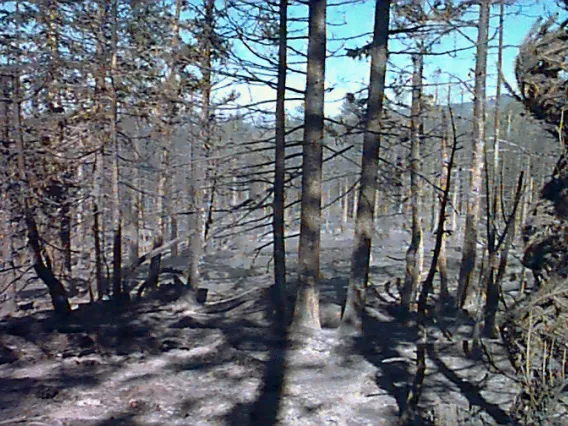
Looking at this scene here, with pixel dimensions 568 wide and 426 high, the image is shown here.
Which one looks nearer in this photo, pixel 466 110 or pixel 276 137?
pixel 276 137

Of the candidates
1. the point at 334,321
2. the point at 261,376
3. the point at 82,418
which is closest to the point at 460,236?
the point at 334,321

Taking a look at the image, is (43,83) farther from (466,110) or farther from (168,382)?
(466,110)


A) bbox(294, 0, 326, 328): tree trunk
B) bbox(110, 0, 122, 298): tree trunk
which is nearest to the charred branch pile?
bbox(294, 0, 326, 328): tree trunk

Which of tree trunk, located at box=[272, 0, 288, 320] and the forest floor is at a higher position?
tree trunk, located at box=[272, 0, 288, 320]

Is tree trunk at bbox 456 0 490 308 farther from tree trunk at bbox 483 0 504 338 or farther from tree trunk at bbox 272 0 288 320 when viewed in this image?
tree trunk at bbox 272 0 288 320

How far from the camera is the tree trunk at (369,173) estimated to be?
32.0 ft

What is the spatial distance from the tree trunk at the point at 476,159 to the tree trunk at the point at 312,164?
407 centimetres

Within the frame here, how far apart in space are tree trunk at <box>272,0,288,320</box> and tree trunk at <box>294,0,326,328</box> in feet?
3.86

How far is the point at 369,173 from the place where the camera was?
9867 millimetres

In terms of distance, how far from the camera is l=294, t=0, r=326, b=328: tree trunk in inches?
374

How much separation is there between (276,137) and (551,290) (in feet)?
20.8

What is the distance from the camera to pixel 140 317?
1151 centimetres

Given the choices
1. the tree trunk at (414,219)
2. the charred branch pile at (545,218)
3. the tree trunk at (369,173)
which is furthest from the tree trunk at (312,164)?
the charred branch pile at (545,218)

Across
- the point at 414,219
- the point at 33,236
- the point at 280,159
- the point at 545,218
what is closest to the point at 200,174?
the point at 280,159
